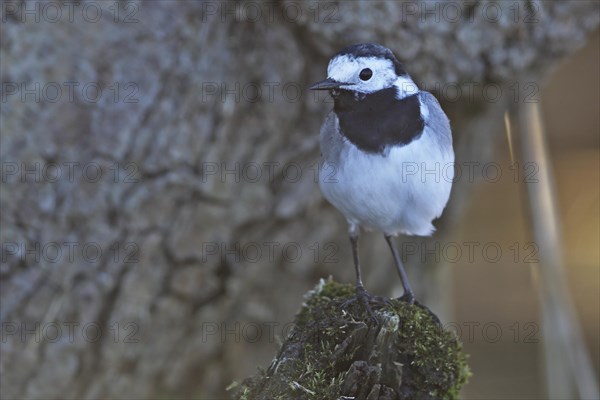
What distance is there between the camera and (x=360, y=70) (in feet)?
7.65

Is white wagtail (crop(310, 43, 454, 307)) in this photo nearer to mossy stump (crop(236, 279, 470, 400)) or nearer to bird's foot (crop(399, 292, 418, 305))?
mossy stump (crop(236, 279, 470, 400))

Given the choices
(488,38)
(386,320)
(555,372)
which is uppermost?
(488,38)

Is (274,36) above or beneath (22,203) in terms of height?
above

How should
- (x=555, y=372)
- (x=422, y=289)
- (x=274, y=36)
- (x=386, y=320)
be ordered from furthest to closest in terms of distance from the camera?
(x=422, y=289) → (x=555, y=372) → (x=274, y=36) → (x=386, y=320)

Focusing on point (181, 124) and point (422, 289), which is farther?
point (422, 289)

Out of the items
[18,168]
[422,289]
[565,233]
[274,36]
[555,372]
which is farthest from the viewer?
[565,233]

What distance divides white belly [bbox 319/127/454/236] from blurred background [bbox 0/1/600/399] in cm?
100

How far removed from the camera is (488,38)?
3541mm

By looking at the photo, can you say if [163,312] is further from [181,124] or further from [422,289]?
[422,289]

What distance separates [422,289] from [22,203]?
2112 millimetres

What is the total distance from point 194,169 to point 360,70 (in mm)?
1365

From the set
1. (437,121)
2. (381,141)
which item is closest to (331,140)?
(381,141)

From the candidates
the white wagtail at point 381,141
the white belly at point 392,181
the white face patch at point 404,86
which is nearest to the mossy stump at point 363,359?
the white wagtail at point 381,141

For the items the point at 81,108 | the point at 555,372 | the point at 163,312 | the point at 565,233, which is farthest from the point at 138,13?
the point at 565,233
